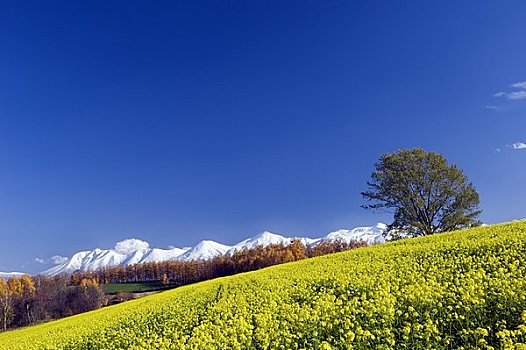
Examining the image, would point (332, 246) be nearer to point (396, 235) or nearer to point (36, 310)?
point (396, 235)

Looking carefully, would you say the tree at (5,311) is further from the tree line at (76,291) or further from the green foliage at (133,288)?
the green foliage at (133,288)

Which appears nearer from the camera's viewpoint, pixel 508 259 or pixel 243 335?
pixel 243 335

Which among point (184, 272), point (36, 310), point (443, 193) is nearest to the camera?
point (443, 193)

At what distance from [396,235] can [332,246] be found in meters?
59.7

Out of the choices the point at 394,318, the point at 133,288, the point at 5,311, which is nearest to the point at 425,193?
the point at 394,318

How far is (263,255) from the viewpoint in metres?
93.4

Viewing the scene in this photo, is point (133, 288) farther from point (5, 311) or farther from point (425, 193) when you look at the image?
point (425, 193)

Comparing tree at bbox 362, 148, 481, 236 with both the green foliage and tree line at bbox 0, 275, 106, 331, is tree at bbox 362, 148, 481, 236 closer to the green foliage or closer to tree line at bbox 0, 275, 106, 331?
tree line at bbox 0, 275, 106, 331

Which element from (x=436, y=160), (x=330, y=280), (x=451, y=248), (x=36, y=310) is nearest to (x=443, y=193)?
(x=436, y=160)

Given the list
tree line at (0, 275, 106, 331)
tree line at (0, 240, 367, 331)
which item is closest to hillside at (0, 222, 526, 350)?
tree line at (0, 240, 367, 331)

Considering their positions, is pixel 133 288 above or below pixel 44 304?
below

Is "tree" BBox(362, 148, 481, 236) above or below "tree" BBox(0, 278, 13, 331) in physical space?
above

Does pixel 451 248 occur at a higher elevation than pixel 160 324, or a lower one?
higher

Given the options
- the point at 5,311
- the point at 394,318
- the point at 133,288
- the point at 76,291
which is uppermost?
the point at 394,318
